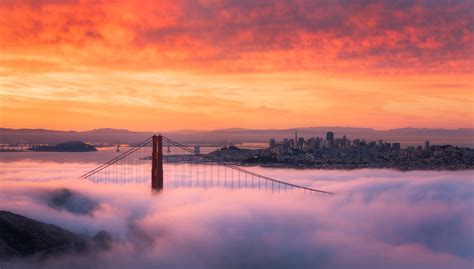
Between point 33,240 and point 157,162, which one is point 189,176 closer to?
point 157,162

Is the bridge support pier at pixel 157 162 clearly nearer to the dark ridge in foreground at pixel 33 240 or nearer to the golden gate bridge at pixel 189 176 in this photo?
the dark ridge in foreground at pixel 33 240

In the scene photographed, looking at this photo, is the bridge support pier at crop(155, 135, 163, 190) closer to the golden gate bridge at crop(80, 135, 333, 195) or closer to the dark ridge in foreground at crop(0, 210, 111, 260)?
the dark ridge in foreground at crop(0, 210, 111, 260)

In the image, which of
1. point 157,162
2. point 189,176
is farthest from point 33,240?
point 189,176

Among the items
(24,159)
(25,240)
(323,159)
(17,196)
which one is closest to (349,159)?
(323,159)

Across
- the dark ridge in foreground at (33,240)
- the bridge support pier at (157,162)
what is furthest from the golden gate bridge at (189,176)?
the dark ridge in foreground at (33,240)

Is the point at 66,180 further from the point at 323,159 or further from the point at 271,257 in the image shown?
the point at 323,159

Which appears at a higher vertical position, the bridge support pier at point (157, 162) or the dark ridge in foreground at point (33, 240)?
the bridge support pier at point (157, 162)

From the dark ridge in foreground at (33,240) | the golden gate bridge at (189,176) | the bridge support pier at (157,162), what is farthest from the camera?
the golden gate bridge at (189,176)
